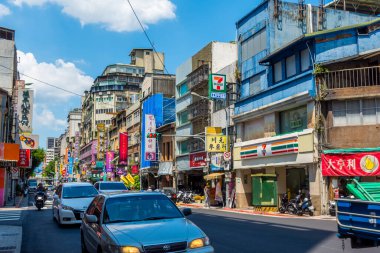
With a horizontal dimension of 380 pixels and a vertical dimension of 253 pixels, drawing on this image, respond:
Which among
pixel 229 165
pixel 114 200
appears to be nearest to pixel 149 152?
pixel 229 165

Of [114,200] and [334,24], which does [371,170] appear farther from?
[114,200]

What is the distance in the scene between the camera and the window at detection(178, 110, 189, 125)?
51050 mm

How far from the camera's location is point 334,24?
3497cm

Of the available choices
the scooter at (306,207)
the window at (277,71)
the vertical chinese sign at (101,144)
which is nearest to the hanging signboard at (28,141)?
the window at (277,71)

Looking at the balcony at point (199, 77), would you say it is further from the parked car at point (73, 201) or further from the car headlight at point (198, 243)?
the car headlight at point (198, 243)

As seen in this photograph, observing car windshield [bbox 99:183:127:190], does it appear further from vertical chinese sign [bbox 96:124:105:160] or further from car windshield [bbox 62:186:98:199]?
vertical chinese sign [bbox 96:124:105:160]

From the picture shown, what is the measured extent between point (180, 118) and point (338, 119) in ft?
95.8

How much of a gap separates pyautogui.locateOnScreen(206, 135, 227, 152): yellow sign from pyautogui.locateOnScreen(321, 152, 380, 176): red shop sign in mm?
11845

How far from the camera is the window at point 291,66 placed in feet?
98.4

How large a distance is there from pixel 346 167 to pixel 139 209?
62.5ft

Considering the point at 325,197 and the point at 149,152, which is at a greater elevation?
the point at 149,152

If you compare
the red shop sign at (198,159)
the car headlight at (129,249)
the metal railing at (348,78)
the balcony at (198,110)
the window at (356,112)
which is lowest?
the car headlight at (129,249)

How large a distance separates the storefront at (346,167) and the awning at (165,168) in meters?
30.1

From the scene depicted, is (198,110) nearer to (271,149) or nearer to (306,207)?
(271,149)
